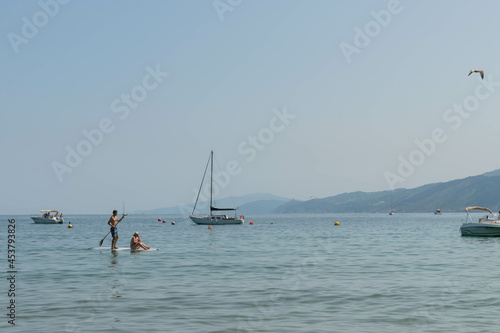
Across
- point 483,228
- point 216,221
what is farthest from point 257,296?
point 216,221

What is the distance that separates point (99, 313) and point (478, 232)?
57.5 meters

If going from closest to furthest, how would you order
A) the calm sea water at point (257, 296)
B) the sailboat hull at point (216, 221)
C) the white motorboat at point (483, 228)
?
the calm sea water at point (257, 296) < the white motorboat at point (483, 228) < the sailboat hull at point (216, 221)

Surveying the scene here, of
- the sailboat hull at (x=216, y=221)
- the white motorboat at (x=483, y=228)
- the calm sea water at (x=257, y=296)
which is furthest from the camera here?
the sailboat hull at (x=216, y=221)

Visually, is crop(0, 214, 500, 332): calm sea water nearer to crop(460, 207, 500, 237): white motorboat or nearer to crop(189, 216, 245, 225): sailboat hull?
crop(460, 207, 500, 237): white motorboat

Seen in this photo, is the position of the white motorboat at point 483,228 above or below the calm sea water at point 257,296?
above

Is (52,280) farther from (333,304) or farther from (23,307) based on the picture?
(333,304)

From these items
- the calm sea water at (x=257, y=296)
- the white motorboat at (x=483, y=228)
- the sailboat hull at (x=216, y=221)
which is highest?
the sailboat hull at (x=216, y=221)

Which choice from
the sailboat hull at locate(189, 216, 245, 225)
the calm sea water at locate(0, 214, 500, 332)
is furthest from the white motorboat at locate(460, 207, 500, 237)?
the sailboat hull at locate(189, 216, 245, 225)

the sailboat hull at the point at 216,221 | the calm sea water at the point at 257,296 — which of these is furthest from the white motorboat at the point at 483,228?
the sailboat hull at the point at 216,221

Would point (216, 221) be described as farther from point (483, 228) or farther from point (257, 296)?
point (257, 296)

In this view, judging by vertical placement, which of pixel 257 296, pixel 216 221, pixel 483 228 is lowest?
pixel 257 296

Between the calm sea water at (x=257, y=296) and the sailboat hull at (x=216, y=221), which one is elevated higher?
the sailboat hull at (x=216, y=221)

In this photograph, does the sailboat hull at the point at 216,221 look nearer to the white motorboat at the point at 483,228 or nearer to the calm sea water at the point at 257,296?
the white motorboat at the point at 483,228

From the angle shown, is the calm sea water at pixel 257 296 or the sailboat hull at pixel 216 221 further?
the sailboat hull at pixel 216 221
